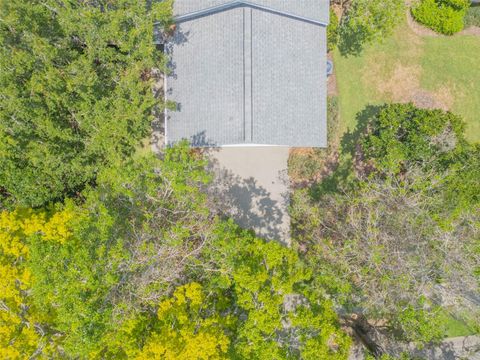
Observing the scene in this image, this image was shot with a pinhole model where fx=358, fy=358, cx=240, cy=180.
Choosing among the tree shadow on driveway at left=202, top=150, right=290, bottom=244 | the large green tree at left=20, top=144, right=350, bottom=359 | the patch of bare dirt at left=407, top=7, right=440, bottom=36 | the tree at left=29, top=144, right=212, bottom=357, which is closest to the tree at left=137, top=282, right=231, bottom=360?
the large green tree at left=20, top=144, right=350, bottom=359

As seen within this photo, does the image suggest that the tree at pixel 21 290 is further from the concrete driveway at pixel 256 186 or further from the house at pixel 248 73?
the concrete driveway at pixel 256 186

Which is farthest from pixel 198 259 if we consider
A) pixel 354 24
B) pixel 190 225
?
pixel 354 24

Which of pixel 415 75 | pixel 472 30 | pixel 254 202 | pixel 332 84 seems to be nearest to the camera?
pixel 254 202

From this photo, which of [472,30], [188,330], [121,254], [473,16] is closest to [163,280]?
[121,254]

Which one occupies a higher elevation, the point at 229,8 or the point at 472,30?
the point at 472,30

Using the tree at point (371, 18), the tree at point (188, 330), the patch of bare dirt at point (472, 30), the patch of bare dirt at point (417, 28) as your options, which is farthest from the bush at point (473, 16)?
the tree at point (188, 330)

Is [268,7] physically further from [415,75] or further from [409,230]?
[409,230]
